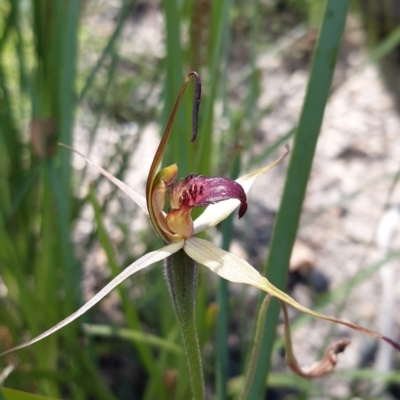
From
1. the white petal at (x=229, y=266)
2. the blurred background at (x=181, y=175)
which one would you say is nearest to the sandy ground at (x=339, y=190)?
the blurred background at (x=181, y=175)

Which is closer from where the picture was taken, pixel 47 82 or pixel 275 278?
pixel 275 278

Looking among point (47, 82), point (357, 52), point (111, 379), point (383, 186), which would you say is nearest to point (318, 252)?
point (383, 186)

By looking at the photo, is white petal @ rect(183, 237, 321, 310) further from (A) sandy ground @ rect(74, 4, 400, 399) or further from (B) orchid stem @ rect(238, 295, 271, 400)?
(A) sandy ground @ rect(74, 4, 400, 399)

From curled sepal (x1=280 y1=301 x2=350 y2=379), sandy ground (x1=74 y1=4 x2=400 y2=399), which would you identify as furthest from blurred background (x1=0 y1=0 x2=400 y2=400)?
curled sepal (x1=280 y1=301 x2=350 y2=379)

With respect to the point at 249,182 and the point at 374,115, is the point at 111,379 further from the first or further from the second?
the point at 374,115

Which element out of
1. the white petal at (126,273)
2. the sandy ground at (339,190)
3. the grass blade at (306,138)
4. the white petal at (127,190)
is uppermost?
the sandy ground at (339,190)

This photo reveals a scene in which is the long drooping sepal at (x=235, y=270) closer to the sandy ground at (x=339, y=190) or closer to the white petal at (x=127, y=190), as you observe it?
the white petal at (x=127, y=190)
